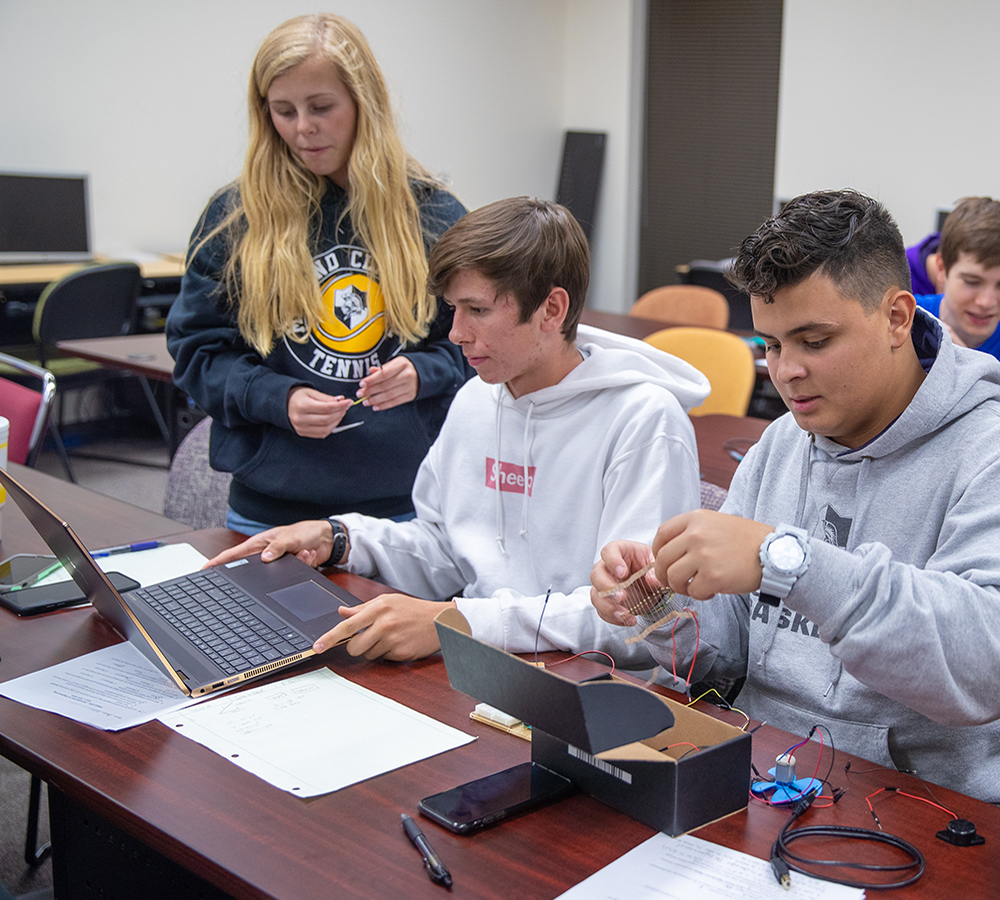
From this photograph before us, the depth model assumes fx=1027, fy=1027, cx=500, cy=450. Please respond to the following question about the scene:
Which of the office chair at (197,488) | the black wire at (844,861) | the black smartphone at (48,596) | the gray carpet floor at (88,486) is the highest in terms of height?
the black wire at (844,861)

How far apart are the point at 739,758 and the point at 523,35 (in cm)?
746

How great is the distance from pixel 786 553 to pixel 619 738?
22 cm

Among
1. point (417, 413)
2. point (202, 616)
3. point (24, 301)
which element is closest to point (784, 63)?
point (24, 301)

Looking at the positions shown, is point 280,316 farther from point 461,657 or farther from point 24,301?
point 24,301

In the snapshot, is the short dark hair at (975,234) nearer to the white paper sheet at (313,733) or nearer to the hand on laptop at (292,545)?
the hand on laptop at (292,545)

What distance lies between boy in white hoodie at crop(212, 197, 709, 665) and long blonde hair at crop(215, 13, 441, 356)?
0.28 m

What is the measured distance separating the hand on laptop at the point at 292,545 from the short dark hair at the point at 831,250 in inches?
29.7

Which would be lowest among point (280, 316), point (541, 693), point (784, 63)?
point (541, 693)

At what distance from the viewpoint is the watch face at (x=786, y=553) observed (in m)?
0.90

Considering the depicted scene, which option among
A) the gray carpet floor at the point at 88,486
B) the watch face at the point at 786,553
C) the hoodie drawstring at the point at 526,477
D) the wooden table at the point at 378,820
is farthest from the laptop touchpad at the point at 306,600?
the gray carpet floor at the point at 88,486

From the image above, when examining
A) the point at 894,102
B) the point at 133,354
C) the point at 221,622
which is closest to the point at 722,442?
the point at 221,622

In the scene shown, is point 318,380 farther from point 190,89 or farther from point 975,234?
point 190,89

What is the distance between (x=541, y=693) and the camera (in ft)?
2.82

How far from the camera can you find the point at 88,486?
4.70 metres
